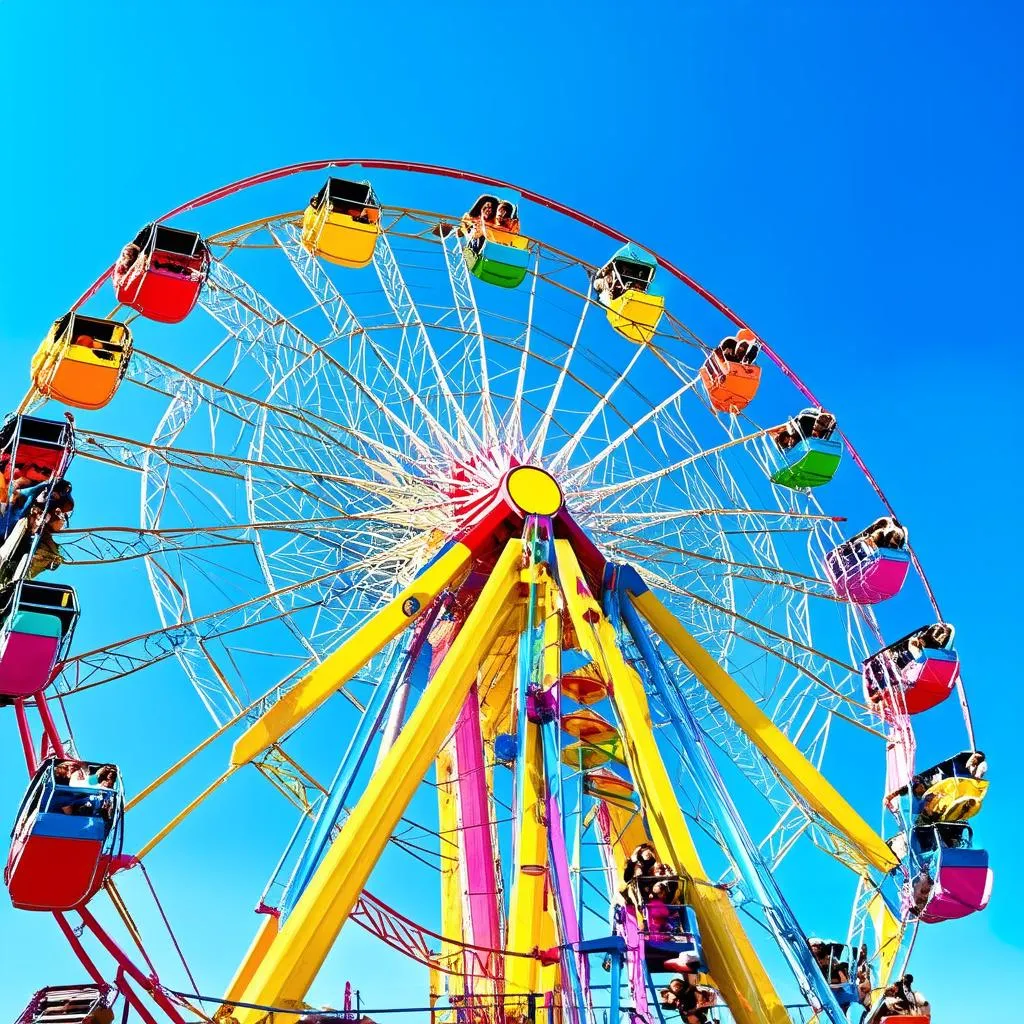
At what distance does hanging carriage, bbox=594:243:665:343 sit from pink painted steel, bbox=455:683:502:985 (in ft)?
23.7

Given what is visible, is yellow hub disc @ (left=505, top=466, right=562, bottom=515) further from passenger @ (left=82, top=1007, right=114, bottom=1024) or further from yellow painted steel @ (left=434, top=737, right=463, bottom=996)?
passenger @ (left=82, top=1007, right=114, bottom=1024)

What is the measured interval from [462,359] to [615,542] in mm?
3924

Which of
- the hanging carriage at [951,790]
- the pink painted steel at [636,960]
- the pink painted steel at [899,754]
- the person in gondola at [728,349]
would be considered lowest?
the pink painted steel at [636,960]

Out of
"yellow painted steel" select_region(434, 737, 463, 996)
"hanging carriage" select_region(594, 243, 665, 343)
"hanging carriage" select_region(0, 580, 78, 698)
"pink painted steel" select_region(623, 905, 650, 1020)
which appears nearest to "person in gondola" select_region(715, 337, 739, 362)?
"hanging carriage" select_region(594, 243, 665, 343)

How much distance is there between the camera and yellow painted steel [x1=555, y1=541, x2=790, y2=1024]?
12070mm

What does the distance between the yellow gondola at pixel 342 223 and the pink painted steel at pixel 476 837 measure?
6.80 metres

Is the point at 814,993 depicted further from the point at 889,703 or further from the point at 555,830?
the point at 889,703

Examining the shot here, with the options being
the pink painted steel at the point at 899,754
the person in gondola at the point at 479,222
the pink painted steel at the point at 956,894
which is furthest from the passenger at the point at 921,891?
the person in gondola at the point at 479,222

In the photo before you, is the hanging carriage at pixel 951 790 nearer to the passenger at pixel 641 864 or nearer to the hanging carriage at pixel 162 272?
the passenger at pixel 641 864

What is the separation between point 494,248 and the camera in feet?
61.1

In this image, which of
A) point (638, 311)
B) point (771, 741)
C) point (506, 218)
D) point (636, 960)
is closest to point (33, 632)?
point (636, 960)

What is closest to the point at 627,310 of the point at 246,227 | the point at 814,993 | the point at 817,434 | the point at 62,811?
the point at 817,434

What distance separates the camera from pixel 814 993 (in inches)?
505

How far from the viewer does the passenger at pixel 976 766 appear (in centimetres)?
1619
